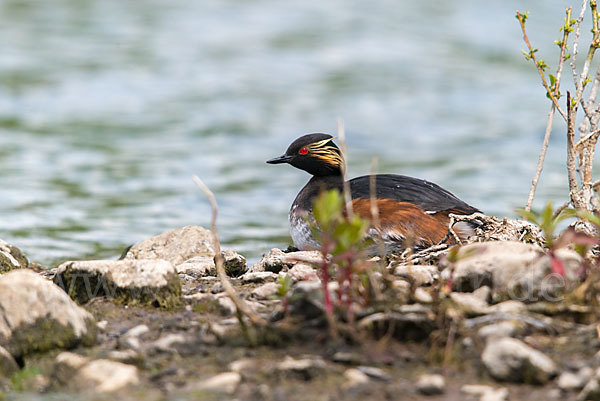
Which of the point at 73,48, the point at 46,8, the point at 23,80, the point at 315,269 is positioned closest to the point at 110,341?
the point at 315,269

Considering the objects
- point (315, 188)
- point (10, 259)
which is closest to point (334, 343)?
point (10, 259)

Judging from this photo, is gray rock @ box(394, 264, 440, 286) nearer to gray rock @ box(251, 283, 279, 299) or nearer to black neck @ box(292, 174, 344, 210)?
gray rock @ box(251, 283, 279, 299)

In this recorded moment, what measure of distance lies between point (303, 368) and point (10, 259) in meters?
3.75

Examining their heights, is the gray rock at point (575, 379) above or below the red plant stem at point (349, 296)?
below

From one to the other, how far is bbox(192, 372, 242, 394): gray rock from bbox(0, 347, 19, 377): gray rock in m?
0.89

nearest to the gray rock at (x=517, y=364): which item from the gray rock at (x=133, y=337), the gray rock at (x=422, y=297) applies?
the gray rock at (x=422, y=297)

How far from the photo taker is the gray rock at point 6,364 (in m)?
3.85

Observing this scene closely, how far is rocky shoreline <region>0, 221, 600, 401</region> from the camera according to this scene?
358cm

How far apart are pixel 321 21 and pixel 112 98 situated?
7.68 metres

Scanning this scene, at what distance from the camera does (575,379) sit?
11.7ft

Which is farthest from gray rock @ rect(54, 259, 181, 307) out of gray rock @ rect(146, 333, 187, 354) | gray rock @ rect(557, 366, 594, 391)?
gray rock @ rect(557, 366, 594, 391)

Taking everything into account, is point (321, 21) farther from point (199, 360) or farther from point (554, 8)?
point (199, 360)

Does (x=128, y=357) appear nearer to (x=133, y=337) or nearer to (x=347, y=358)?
(x=133, y=337)

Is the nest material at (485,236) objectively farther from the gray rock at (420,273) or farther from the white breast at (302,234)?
the white breast at (302,234)
